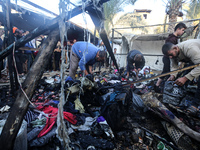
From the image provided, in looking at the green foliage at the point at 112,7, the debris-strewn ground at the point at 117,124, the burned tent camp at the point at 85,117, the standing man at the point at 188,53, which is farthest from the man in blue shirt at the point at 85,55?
the green foliage at the point at 112,7

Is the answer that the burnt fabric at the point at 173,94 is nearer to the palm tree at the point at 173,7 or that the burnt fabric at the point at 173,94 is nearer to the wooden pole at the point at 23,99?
the wooden pole at the point at 23,99

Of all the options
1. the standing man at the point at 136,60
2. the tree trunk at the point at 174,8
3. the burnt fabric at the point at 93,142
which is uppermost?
the tree trunk at the point at 174,8

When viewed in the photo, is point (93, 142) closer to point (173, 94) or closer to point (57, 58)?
point (173, 94)

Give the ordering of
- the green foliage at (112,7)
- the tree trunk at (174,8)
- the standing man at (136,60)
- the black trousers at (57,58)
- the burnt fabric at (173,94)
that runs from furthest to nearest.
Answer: the green foliage at (112,7) → the tree trunk at (174,8) → the black trousers at (57,58) → the standing man at (136,60) → the burnt fabric at (173,94)

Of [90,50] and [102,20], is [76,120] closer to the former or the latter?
[102,20]

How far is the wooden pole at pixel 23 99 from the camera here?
0.82 m

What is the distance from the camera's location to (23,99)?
34.3 inches

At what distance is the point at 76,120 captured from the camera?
1.87 metres

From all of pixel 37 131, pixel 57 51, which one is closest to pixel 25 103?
pixel 37 131

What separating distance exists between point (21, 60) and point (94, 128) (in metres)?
4.69

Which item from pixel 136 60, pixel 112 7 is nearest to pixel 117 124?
pixel 136 60

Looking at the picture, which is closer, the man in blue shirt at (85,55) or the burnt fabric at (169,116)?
the burnt fabric at (169,116)

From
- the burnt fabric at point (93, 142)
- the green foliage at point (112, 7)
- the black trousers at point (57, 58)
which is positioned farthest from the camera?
the green foliage at point (112, 7)

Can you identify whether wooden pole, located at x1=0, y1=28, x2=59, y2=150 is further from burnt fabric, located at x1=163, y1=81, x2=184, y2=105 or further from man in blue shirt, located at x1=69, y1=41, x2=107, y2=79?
burnt fabric, located at x1=163, y1=81, x2=184, y2=105
